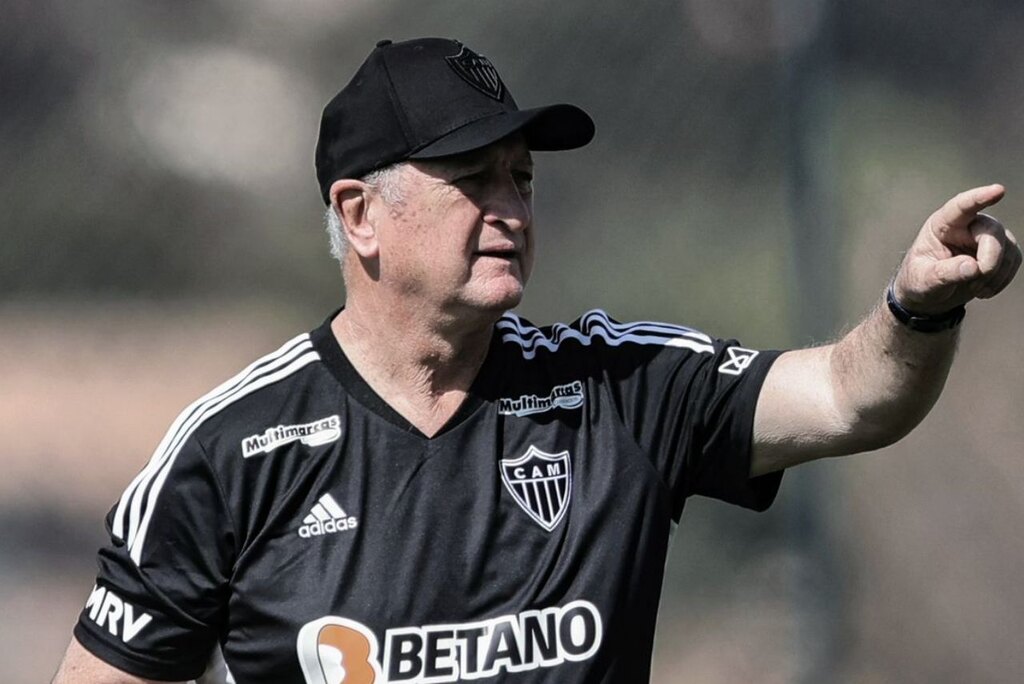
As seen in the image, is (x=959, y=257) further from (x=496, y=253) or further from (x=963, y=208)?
(x=496, y=253)

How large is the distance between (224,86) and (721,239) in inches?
61.2

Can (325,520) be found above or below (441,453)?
below

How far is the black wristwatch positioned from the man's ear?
963 mm

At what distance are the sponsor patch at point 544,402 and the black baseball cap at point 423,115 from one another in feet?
1.56

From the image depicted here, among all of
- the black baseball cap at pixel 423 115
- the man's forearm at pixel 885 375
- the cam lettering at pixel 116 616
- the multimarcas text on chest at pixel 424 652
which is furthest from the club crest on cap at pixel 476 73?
the cam lettering at pixel 116 616

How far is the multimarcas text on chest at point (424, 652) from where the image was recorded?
102 inches

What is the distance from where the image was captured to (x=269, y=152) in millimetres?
4445

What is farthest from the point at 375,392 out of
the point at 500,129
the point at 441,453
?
the point at 500,129

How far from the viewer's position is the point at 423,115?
8.93 ft

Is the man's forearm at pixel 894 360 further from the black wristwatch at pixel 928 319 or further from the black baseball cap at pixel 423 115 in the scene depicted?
the black baseball cap at pixel 423 115

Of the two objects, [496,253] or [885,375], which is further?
[496,253]

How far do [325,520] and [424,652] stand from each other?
29 centimetres

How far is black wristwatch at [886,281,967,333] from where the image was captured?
95.7 inches

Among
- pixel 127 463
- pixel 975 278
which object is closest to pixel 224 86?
pixel 127 463
